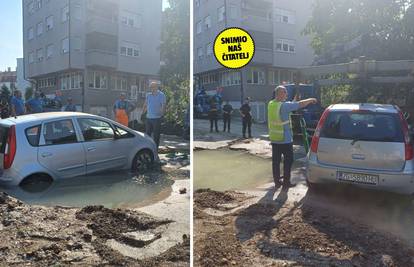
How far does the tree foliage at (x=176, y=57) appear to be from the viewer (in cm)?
235

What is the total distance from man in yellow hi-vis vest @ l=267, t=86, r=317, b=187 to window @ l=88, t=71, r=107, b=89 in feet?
3.41

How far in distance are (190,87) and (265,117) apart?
1.76ft

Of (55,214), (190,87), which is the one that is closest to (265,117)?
(190,87)

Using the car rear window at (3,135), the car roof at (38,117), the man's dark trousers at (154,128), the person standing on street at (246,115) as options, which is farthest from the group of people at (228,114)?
the car rear window at (3,135)

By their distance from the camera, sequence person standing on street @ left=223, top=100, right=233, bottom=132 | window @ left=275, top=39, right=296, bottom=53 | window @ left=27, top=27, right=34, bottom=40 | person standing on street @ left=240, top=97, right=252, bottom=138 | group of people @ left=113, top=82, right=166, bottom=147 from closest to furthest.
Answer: window @ left=27, top=27, right=34, bottom=40 < group of people @ left=113, top=82, right=166, bottom=147 < window @ left=275, top=39, right=296, bottom=53 < person standing on street @ left=240, top=97, right=252, bottom=138 < person standing on street @ left=223, top=100, right=233, bottom=132

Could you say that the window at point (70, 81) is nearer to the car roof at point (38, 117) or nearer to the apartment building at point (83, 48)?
the apartment building at point (83, 48)

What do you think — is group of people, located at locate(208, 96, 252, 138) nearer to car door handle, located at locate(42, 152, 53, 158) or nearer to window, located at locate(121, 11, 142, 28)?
window, located at locate(121, 11, 142, 28)

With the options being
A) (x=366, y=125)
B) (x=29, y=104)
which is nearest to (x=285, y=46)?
(x=366, y=125)

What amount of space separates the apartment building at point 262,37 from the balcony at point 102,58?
0.61 metres

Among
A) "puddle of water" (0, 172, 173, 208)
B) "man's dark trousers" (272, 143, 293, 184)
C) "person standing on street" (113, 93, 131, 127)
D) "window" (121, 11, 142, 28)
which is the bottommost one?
"puddle of water" (0, 172, 173, 208)

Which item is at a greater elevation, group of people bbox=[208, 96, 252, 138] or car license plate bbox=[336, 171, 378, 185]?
group of people bbox=[208, 96, 252, 138]

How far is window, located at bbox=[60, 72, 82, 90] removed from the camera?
6.70 feet

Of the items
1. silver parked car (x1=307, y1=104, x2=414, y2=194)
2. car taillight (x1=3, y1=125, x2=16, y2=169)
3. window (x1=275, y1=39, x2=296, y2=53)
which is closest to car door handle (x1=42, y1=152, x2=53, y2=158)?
car taillight (x1=3, y1=125, x2=16, y2=169)

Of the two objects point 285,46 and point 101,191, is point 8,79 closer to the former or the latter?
point 101,191
